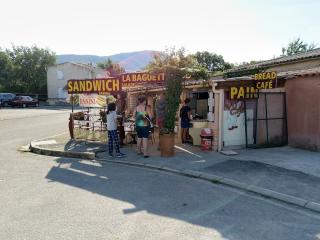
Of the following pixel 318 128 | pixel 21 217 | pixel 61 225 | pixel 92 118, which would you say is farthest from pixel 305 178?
pixel 92 118

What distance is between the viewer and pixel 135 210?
5824 mm

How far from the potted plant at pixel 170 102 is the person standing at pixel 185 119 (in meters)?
1.81

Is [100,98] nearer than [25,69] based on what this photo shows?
Answer: Yes

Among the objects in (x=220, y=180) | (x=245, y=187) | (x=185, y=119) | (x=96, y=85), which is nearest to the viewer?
(x=245, y=187)

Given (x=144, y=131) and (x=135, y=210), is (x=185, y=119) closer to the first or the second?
(x=144, y=131)

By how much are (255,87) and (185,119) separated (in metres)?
2.75

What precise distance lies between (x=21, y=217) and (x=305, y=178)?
608 centimetres

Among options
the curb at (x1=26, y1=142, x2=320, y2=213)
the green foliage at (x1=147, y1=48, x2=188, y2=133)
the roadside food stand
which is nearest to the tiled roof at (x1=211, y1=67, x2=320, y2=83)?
the green foliage at (x1=147, y1=48, x2=188, y2=133)

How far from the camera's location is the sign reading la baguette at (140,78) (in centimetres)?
1217

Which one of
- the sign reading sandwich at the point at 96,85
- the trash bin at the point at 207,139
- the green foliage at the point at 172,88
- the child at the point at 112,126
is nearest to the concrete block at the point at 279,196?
the trash bin at the point at 207,139

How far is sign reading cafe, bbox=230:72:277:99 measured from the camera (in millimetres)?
11203

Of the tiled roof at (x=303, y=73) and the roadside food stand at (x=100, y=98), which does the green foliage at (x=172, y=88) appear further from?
the tiled roof at (x=303, y=73)

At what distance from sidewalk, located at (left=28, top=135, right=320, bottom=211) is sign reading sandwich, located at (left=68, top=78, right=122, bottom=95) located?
2.14 metres

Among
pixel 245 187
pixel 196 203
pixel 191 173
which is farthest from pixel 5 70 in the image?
pixel 196 203
